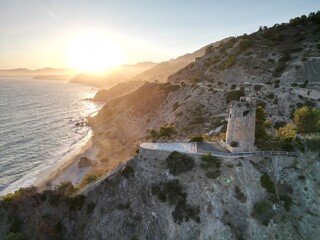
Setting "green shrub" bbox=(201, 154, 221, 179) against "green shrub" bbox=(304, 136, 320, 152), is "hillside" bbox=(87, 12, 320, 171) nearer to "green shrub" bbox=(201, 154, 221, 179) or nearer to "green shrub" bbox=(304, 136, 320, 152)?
"green shrub" bbox=(304, 136, 320, 152)

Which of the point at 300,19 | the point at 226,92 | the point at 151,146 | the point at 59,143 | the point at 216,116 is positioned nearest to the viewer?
the point at 151,146

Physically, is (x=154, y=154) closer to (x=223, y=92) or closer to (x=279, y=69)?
(x=223, y=92)

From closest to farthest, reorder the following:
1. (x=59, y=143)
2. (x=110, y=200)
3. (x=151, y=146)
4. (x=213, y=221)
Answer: (x=213, y=221) < (x=110, y=200) < (x=151, y=146) < (x=59, y=143)

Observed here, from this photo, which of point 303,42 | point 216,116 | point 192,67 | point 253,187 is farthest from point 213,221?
point 192,67

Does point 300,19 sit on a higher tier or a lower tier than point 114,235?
higher

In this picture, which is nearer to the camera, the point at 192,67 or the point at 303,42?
the point at 303,42

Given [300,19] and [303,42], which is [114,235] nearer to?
[303,42]
